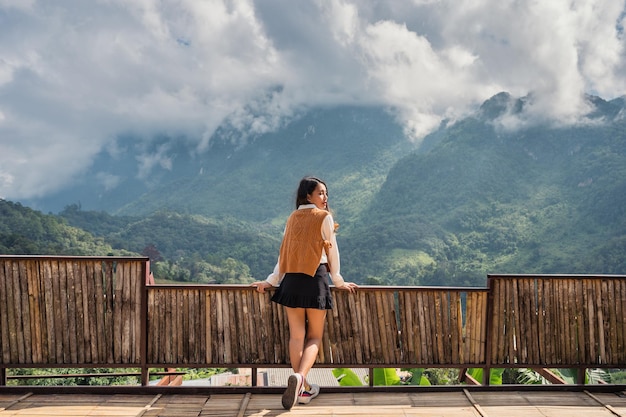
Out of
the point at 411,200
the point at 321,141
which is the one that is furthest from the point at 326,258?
the point at 321,141

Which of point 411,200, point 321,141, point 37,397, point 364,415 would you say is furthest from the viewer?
point 321,141

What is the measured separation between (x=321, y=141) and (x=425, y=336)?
13680cm

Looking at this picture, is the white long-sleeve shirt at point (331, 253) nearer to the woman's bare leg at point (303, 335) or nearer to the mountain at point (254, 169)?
the woman's bare leg at point (303, 335)

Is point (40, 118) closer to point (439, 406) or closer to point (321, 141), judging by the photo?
point (321, 141)

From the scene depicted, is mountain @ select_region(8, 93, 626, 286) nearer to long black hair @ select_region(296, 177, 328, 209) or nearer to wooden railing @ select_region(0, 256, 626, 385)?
wooden railing @ select_region(0, 256, 626, 385)

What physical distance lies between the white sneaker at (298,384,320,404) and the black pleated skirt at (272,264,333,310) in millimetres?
490

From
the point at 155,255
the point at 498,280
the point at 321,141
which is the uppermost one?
the point at 321,141

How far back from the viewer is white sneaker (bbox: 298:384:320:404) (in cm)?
344

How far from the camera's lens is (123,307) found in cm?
375

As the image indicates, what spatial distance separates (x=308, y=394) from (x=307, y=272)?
0.72m

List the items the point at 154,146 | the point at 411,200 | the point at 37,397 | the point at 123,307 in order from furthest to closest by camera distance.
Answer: the point at 154,146
the point at 411,200
the point at 123,307
the point at 37,397

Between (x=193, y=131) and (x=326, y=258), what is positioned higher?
(x=193, y=131)

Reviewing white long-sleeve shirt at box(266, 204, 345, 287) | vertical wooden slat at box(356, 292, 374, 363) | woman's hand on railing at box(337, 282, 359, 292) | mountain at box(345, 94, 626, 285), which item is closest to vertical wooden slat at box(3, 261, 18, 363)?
white long-sleeve shirt at box(266, 204, 345, 287)

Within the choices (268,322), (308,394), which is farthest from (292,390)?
(268,322)
